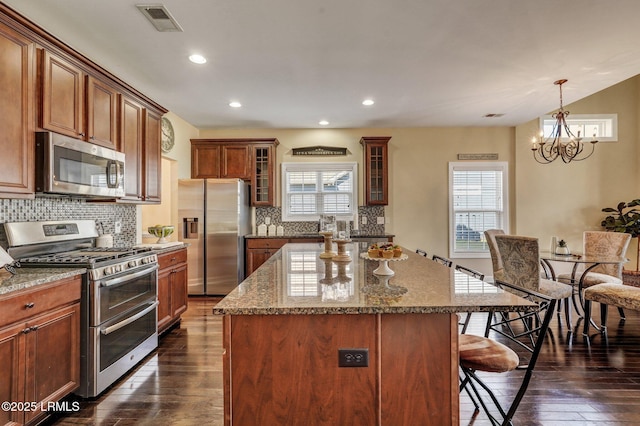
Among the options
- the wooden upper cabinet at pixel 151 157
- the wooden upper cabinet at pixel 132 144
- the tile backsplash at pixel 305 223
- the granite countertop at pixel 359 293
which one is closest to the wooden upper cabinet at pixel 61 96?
the wooden upper cabinet at pixel 132 144

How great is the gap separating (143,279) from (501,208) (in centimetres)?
558

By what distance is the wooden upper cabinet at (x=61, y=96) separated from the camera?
2.22m

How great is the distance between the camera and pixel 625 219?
521 cm

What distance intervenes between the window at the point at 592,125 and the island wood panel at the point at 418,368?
5.70 metres

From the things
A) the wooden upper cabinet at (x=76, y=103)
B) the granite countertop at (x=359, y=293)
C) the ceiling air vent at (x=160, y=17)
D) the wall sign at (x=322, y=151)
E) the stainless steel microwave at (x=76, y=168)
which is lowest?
the granite countertop at (x=359, y=293)

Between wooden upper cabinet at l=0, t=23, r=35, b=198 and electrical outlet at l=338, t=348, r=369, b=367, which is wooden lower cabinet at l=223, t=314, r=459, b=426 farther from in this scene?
wooden upper cabinet at l=0, t=23, r=35, b=198

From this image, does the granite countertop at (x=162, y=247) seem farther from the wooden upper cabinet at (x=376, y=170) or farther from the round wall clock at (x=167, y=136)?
the wooden upper cabinet at (x=376, y=170)

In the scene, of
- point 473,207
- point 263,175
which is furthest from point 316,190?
point 473,207

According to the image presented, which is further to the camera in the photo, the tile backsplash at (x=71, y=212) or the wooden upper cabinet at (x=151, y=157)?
the wooden upper cabinet at (x=151, y=157)

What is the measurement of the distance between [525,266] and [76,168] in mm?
4036

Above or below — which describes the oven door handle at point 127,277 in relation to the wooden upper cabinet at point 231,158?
below

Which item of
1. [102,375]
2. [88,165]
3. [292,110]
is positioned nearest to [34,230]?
[88,165]

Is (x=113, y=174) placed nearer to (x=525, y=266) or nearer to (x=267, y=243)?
(x=267, y=243)

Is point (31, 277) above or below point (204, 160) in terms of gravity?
below
